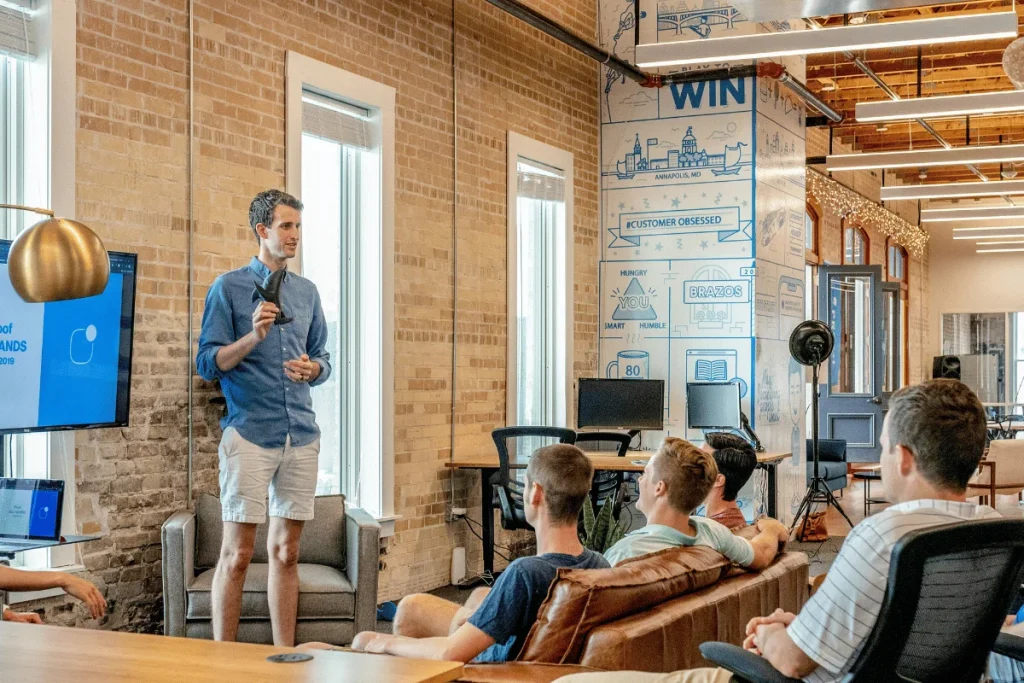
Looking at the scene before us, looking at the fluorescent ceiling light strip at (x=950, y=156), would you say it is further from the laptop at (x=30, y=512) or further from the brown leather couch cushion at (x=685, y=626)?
the laptop at (x=30, y=512)

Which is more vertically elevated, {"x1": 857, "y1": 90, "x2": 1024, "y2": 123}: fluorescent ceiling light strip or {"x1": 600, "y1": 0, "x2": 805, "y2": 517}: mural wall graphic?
{"x1": 857, "y1": 90, "x2": 1024, "y2": 123}: fluorescent ceiling light strip

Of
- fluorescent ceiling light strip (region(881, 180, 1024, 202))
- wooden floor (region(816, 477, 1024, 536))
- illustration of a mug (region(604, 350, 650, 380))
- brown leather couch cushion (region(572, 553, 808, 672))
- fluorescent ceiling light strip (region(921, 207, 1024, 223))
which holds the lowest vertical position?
wooden floor (region(816, 477, 1024, 536))

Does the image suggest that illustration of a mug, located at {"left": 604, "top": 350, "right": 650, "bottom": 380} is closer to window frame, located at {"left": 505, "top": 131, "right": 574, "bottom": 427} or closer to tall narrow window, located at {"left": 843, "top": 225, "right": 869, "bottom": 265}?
window frame, located at {"left": 505, "top": 131, "right": 574, "bottom": 427}

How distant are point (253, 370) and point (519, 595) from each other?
2343 mm

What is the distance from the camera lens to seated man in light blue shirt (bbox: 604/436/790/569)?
A: 3.71 m

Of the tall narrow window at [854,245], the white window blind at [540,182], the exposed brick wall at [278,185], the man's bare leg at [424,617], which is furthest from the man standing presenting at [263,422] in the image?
the tall narrow window at [854,245]

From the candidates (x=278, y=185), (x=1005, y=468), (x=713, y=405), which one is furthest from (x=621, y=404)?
(x=278, y=185)

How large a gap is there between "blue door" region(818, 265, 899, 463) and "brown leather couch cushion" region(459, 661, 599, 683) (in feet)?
42.6

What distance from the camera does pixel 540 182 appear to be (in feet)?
30.5

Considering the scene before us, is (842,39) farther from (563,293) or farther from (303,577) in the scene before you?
(303,577)

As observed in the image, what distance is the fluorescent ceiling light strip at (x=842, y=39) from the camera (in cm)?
734

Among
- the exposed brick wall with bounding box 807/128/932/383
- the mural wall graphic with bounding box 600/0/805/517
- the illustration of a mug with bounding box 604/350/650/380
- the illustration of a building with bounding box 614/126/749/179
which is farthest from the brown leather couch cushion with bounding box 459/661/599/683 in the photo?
the exposed brick wall with bounding box 807/128/932/383

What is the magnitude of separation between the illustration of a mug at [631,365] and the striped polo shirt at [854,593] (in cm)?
750

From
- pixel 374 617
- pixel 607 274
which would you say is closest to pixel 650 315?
pixel 607 274
